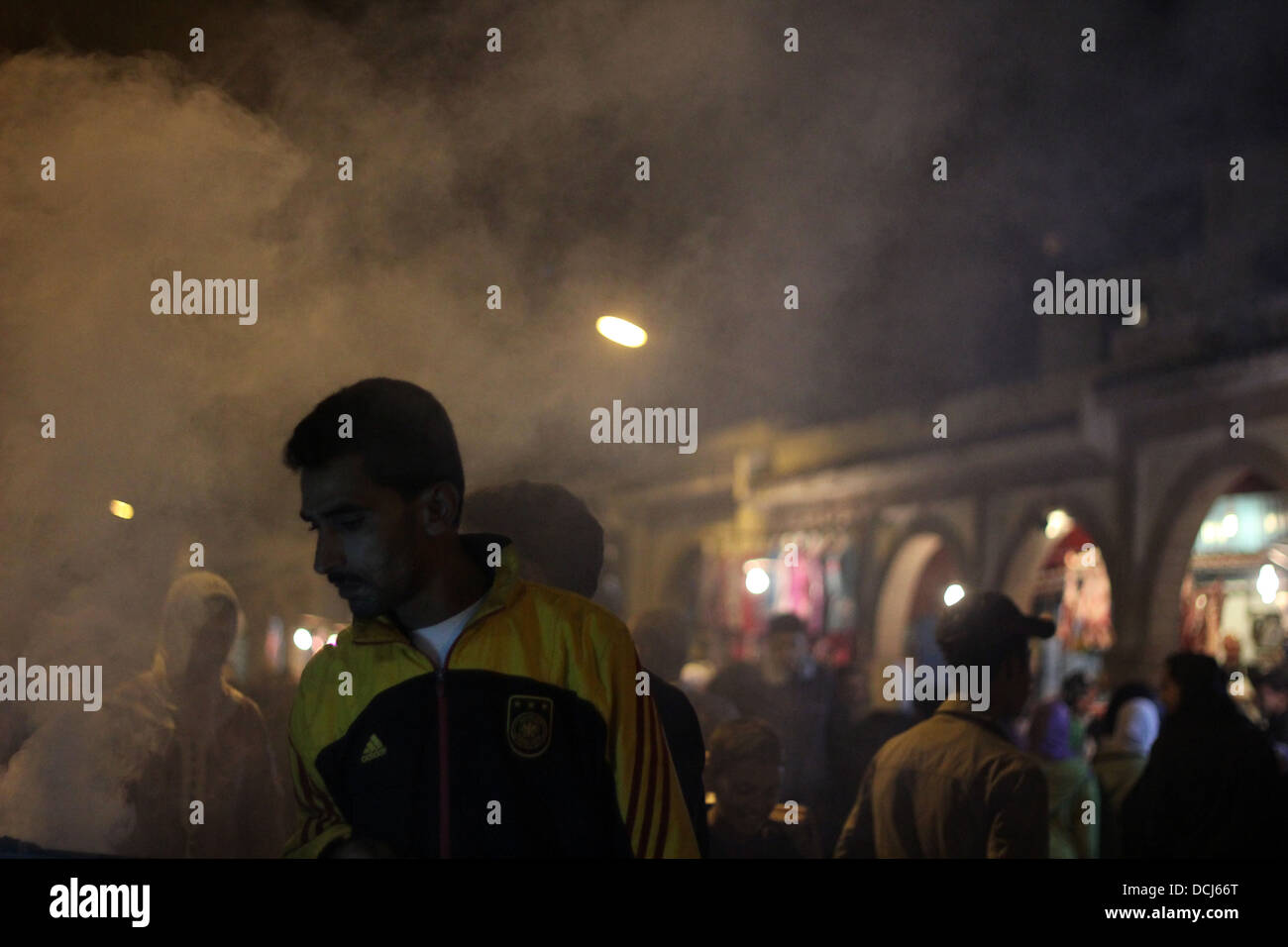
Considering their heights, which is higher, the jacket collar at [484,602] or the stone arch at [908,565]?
the stone arch at [908,565]

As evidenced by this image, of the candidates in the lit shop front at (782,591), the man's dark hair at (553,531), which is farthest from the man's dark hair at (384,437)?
the lit shop front at (782,591)

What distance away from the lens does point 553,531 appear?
2328 mm

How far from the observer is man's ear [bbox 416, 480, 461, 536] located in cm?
184

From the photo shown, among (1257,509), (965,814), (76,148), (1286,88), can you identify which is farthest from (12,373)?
(1257,509)

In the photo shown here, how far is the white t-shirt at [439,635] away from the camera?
1.83 m

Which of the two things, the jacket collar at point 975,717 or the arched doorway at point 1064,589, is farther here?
the arched doorway at point 1064,589

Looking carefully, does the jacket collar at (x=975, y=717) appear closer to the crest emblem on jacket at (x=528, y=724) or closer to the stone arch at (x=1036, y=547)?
the crest emblem on jacket at (x=528, y=724)

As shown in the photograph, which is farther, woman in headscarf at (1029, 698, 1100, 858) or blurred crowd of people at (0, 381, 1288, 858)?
woman in headscarf at (1029, 698, 1100, 858)

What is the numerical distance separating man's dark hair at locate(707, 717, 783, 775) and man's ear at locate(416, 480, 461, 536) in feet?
3.90

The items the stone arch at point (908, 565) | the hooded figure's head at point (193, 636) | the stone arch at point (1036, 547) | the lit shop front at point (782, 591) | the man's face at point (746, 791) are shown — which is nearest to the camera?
the man's face at point (746, 791)

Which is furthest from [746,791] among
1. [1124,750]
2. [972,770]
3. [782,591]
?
[782,591]

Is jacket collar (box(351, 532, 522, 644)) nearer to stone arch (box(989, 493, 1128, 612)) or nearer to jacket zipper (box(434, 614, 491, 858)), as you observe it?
jacket zipper (box(434, 614, 491, 858))

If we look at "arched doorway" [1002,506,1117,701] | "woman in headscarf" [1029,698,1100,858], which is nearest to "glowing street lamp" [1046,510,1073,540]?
"arched doorway" [1002,506,1117,701]
